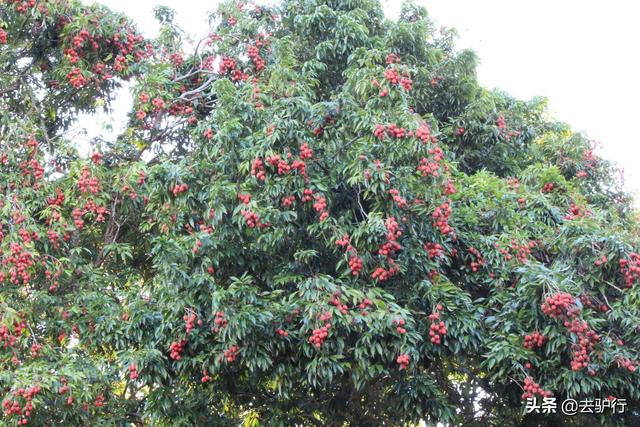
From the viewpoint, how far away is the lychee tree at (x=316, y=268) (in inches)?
209

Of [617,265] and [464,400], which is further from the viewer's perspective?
[464,400]

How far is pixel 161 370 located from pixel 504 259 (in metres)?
2.66

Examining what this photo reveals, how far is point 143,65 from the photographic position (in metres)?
8.00

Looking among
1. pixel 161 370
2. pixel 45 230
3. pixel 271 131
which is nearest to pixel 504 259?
pixel 271 131

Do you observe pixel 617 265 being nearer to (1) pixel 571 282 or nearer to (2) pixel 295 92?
(1) pixel 571 282

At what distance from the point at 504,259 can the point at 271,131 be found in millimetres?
2001

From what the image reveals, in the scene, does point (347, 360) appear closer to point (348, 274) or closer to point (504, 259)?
point (348, 274)

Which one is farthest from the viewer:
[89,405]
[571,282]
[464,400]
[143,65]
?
[143,65]

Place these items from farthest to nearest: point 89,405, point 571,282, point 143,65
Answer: point 143,65, point 89,405, point 571,282

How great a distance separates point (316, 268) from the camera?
5914 millimetres

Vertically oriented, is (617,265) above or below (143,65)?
below

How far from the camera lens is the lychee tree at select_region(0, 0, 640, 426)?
5.30m

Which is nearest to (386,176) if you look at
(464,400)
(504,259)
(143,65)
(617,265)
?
(504,259)

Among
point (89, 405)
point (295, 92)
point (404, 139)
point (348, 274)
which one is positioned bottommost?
point (89, 405)
